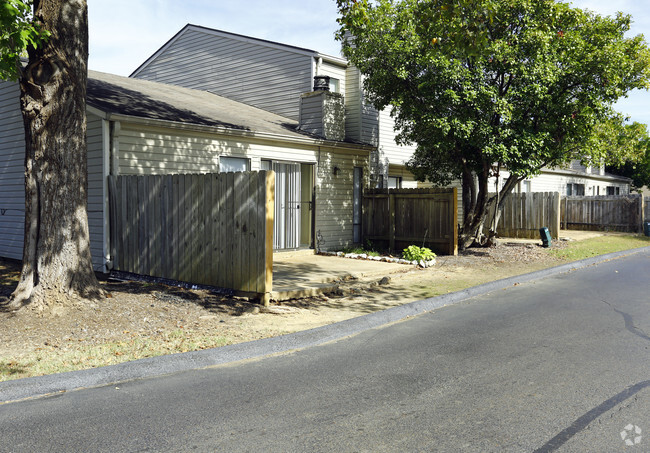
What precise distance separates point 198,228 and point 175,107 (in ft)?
19.3

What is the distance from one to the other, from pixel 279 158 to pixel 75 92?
728 centimetres

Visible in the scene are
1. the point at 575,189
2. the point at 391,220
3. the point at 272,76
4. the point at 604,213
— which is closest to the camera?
the point at 391,220

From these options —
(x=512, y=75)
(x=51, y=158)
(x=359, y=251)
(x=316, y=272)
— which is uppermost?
(x=512, y=75)

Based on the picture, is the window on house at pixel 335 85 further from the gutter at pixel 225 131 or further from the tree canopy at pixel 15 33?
the tree canopy at pixel 15 33

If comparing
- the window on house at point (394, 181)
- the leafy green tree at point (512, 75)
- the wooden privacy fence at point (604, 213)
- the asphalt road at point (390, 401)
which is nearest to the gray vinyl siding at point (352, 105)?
the window on house at point (394, 181)

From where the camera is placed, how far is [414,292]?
998cm

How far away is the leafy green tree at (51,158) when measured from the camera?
7.41 m

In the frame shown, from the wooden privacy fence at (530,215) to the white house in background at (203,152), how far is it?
26.3 ft

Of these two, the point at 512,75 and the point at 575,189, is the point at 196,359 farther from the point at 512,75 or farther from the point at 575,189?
the point at 575,189

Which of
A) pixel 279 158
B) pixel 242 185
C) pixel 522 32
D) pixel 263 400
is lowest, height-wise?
pixel 263 400

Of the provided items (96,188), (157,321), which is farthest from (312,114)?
(157,321)

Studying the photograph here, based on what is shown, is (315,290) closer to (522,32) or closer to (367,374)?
(367,374)

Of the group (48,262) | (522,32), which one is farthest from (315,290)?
(522,32)

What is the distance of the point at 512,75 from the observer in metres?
14.1
